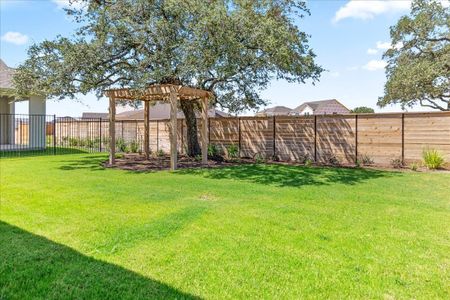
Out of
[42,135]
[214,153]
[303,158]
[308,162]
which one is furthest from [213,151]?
[42,135]

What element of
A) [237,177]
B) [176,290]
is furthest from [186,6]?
[176,290]

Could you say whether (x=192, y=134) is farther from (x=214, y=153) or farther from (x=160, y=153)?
(x=160, y=153)

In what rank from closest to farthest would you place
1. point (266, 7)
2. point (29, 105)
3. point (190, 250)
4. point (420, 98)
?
point (190, 250), point (266, 7), point (29, 105), point (420, 98)

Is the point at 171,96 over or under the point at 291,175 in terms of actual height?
over

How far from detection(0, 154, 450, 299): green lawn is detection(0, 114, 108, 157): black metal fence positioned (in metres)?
9.55

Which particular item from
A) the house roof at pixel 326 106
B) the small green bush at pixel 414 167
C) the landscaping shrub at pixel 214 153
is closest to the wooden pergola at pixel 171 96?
the landscaping shrub at pixel 214 153

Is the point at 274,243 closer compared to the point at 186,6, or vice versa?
the point at 274,243

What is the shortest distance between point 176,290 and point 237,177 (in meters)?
6.07

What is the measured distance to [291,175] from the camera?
904 cm

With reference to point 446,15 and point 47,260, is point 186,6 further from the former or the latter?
point 446,15

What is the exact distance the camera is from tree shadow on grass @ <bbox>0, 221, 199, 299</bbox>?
259 cm

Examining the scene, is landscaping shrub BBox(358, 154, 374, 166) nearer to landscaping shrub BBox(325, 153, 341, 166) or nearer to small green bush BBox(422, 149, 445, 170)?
landscaping shrub BBox(325, 153, 341, 166)

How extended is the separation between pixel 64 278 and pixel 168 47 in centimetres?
784

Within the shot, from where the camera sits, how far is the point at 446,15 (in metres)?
17.2
